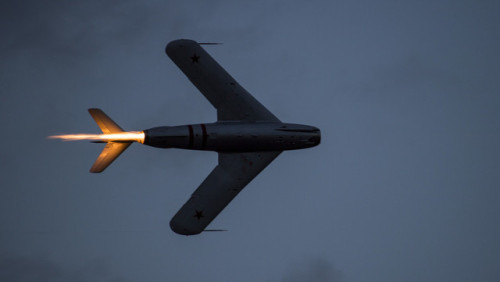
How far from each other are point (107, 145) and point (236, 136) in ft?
27.5

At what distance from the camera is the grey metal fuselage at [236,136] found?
165 feet

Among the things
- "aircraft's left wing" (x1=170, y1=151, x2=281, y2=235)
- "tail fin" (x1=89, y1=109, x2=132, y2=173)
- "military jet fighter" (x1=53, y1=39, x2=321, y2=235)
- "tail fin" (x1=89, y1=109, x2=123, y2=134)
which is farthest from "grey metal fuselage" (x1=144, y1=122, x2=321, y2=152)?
"tail fin" (x1=89, y1=109, x2=123, y2=134)

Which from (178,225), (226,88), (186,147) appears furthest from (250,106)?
(178,225)

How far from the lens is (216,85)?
175 ft

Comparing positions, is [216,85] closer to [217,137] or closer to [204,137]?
[217,137]

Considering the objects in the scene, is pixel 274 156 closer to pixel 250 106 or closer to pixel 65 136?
pixel 250 106

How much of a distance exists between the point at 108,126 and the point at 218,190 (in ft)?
27.6

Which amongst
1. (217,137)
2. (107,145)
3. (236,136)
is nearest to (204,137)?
(217,137)

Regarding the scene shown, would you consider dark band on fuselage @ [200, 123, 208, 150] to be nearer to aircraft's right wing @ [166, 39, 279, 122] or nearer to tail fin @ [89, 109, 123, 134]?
aircraft's right wing @ [166, 39, 279, 122]

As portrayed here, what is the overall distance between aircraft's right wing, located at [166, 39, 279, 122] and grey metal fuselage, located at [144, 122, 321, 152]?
0.87 meters

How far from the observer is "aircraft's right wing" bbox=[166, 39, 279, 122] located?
5300 cm

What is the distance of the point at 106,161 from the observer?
165ft

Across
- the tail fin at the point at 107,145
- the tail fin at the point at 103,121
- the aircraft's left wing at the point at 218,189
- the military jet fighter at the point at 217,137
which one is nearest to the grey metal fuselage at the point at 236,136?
the military jet fighter at the point at 217,137

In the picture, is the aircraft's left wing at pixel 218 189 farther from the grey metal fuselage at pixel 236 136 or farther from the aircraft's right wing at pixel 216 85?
the aircraft's right wing at pixel 216 85
